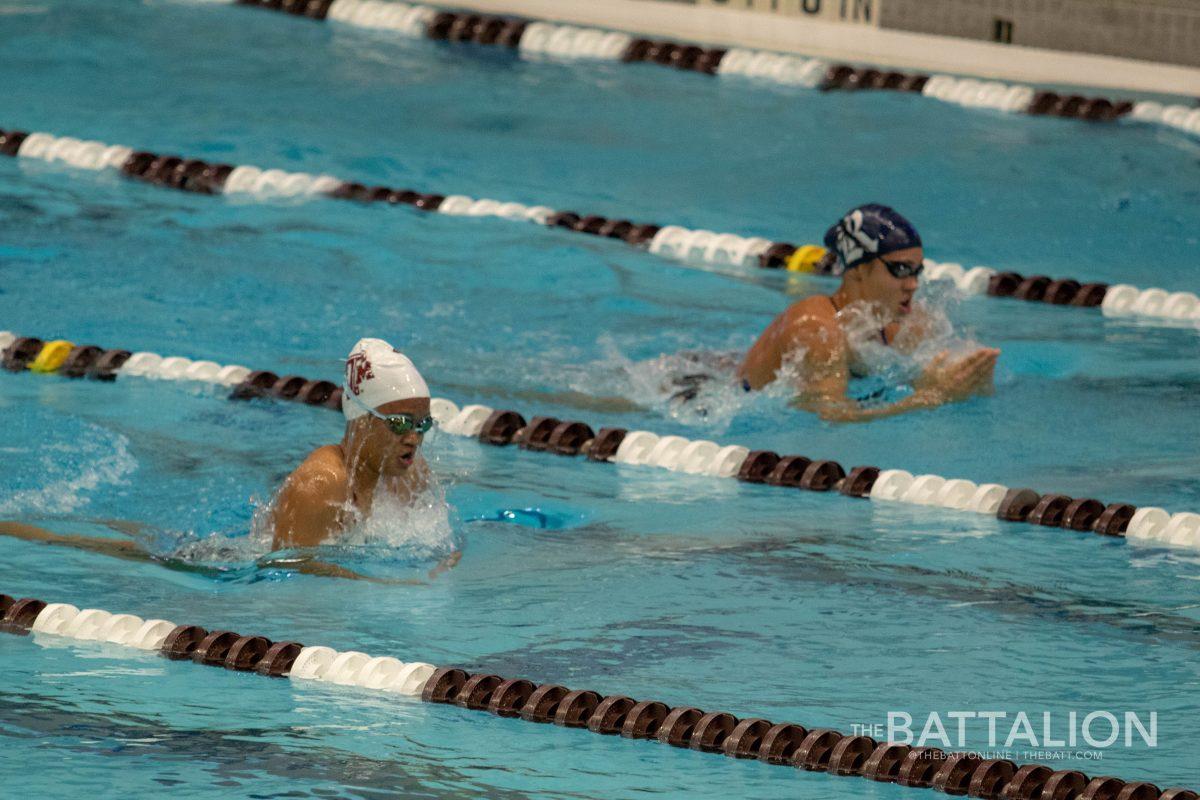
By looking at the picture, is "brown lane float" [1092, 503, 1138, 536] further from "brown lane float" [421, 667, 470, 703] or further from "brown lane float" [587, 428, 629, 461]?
"brown lane float" [421, 667, 470, 703]

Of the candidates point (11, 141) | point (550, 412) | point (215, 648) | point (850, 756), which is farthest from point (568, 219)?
point (850, 756)

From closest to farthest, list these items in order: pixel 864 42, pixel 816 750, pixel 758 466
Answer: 1. pixel 816 750
2. pixel 758 466
3. pixel 864 42

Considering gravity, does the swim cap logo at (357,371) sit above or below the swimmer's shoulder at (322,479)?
above

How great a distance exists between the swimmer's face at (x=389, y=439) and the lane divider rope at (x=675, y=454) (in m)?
1.28

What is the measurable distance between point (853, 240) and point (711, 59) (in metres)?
4.90

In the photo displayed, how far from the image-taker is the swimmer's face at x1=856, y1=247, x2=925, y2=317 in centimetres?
625

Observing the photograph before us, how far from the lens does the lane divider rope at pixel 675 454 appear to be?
5547 millimetres

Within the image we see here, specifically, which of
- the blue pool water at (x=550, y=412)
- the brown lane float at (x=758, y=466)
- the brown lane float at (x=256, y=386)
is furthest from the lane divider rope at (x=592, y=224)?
the brown lane float at (x=256, y=386)

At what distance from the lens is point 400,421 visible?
4906 mm

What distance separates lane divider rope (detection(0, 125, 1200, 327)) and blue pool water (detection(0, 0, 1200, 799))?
12 cm

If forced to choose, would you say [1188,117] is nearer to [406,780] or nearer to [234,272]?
[234,272]

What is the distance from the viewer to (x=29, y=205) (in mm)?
8672

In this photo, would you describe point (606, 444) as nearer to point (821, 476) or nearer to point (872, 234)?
point (821, 476)

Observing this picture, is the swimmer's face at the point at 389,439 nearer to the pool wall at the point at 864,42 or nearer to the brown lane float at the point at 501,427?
the brown lane float at the point at 501,427
